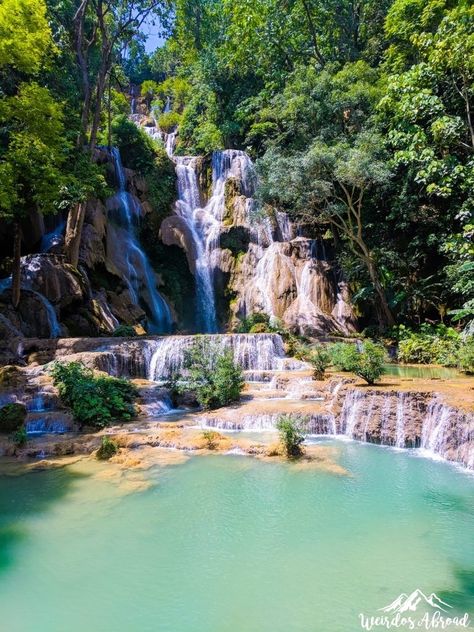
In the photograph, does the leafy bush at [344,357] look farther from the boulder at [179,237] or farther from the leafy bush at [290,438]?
the boulder at [179,237]

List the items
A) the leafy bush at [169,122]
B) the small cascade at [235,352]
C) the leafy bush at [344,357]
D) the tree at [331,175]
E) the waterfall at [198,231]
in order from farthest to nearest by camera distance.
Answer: the leafy bush at [169,122], the waterfall at [198,231], the tree at [331,175], the small cascade at [235,352], the leafy bush at [344,357]

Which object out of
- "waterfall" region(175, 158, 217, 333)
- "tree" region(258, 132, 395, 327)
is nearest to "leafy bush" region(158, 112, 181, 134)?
"waterfall" region(175, 158, 217, 333)

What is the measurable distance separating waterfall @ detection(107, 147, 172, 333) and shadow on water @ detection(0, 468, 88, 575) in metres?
14.3

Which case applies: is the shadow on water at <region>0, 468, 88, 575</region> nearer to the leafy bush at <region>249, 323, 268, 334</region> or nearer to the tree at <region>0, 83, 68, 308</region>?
the tree at <region>0, 83, 68, 308</region>

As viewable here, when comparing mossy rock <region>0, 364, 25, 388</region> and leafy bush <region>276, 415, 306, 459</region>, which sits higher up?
mossy rock <region>0, 364, 25, 388</region>

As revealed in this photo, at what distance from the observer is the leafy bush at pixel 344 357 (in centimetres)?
1108

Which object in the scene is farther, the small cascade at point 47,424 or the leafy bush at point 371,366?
the leafy bush at point 371,366

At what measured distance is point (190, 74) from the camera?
35062mm

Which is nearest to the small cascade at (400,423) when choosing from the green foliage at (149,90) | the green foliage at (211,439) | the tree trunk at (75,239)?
the green foliage at (211,439)

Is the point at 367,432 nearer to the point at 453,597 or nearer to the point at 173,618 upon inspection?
the point at 453,597

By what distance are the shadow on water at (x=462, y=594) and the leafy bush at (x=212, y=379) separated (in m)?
7.32

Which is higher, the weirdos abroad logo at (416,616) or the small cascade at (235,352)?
the small cascade at (235,352)

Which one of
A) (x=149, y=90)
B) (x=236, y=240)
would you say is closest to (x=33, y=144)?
(x=236, y=240)

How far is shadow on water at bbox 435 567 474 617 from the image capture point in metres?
3.95
